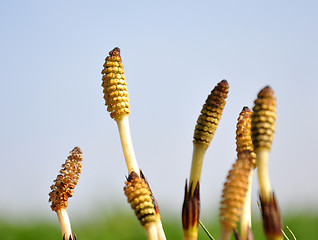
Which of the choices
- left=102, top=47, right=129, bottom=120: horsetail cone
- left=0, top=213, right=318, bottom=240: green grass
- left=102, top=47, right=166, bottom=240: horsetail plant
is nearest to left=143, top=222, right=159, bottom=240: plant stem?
left=102, top=47, right=166, bottom=240: horsetail plant

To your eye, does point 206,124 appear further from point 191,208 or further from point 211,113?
point 191,208

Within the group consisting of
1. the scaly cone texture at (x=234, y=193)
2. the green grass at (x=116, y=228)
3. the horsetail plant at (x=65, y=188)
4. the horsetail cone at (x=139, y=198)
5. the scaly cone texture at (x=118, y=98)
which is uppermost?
the green grass at (x=116, y=228)

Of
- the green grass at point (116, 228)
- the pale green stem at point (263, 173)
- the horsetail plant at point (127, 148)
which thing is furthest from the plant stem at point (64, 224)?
the green grass at point (116, 228)

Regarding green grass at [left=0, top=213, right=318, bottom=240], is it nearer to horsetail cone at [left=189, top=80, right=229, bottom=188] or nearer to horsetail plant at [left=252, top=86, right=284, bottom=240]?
horsetail cone at [left=189, top=80, right=229, bottom=188]

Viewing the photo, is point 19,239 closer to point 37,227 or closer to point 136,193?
point 37,227

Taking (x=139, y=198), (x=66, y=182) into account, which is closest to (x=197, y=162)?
(x=139, y=198)

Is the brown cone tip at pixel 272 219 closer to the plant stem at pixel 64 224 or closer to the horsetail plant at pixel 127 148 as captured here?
the horsetail plant at pixel 127 148

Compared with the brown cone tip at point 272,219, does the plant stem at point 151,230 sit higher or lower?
higher

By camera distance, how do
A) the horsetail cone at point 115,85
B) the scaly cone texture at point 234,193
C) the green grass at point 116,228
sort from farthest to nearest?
the green grass at point 116,228
the horsetail cone at point 115,85
the scaly cone texture at point 234,193
